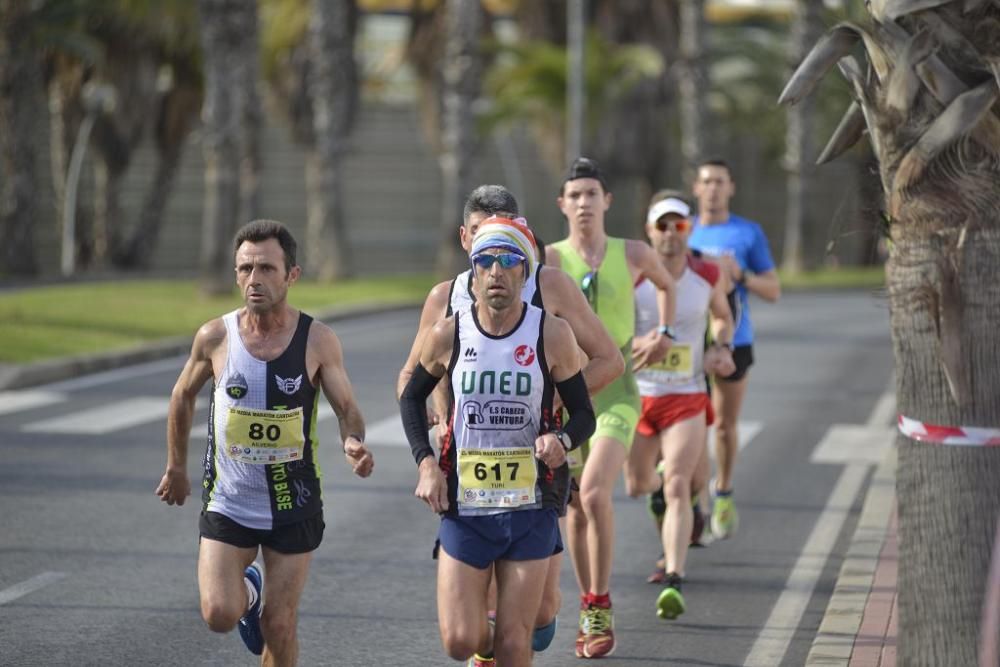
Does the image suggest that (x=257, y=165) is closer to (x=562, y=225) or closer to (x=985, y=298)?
(x=562, y=225)

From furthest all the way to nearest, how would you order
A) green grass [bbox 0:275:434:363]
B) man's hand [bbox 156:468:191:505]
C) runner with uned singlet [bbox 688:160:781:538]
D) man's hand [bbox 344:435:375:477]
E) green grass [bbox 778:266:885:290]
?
green grass [bbox 778:266:885:290] < green grass [bbox 0:275:434:363] < runner with uned singlet [bbox 688:160:781:538] < man's hand [bbox 156:468:191:505] < man's hand [bbox 344:435:375:477]

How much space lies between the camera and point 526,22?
4353 cm

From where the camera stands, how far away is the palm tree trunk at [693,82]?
124 ft

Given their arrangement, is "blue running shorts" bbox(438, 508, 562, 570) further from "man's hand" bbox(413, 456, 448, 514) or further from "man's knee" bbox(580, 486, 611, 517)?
"man's knee" bbox(580, 486, 611, 517)

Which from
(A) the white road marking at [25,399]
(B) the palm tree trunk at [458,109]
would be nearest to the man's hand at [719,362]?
(A) the white road marking at [25,399]

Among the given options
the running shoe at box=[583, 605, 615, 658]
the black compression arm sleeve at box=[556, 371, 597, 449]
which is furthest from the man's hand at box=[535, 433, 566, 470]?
the running shoe at box=[583, 605, 615, 658]

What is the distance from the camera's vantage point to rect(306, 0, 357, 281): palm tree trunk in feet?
110

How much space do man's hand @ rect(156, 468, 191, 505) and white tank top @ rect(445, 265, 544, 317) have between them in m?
1.14

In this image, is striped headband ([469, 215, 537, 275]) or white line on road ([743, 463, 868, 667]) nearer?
striped headband ([469, 215, 537, 275])

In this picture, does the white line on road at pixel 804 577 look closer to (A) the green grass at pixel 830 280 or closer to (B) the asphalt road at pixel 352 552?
(B) the asphalt road at pixel 352 552

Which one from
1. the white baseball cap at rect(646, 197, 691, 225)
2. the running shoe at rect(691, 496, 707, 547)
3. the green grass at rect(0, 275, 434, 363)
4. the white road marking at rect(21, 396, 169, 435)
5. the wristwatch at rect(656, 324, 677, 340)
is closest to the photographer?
the wristwatch at rect(656, 324, 677, 340)

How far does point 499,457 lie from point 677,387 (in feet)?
10.7

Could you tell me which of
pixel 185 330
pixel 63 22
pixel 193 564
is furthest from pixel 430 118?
pixel 193 564

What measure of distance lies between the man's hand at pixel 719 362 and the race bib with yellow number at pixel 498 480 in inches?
139
